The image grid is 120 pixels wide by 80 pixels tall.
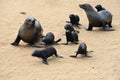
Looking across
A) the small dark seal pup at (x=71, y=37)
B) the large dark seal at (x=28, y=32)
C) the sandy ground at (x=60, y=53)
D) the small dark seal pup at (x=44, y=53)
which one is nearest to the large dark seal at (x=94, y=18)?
the sandy ground at (x=60, y=53)

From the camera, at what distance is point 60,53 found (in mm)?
9414

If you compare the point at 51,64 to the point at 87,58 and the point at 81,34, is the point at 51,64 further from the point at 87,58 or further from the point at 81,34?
the point at 81,34

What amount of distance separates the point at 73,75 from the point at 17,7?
823cm

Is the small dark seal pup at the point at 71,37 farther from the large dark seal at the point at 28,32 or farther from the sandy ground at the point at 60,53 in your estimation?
the large dark seal at the point at 28,32

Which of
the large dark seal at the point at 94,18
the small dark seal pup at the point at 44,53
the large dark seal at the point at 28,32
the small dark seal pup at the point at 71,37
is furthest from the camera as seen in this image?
the large dark seal at the point at 94,18

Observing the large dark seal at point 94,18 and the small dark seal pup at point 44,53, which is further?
the large dark seal at point 94,18

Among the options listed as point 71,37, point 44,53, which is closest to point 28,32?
point 71,37

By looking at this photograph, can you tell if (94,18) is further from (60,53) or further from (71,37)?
(60,53)

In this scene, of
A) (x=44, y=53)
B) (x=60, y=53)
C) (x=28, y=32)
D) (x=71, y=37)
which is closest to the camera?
(x=44, y=53)

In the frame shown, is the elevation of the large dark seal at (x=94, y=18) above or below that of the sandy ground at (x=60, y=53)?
above

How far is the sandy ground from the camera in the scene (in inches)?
309

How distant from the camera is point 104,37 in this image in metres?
11.1

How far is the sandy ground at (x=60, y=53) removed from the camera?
784 cm

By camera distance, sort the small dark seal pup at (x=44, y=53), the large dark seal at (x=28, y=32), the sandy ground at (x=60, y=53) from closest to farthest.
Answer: the sandy ground at (x=60, y=53)
the small dark seal pup at (x=44, y=53)
the large dark seal at (x=28, y=32)
